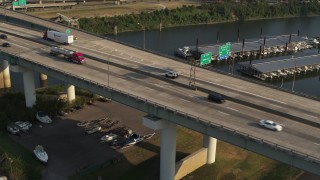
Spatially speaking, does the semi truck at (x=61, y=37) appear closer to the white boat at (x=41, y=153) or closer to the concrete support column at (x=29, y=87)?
the concrete support column at (x=29, y=87)

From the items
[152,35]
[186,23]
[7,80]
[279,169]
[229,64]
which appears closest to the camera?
[279,169]

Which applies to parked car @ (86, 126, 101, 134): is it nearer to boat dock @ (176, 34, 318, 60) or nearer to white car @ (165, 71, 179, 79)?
white car @ (165, 71, 179, 79)

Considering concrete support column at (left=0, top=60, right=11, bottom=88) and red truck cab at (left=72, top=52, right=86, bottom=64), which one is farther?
concrete support column at (left=0, top=60, right=11, bottom=88)

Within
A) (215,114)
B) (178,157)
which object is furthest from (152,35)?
(215,114)

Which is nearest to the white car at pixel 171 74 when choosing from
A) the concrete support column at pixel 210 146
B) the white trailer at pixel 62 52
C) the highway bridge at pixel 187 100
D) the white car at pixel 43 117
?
the highway bridge at pixel 187 100

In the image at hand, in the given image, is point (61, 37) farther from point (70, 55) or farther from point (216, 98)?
point (216, 98)

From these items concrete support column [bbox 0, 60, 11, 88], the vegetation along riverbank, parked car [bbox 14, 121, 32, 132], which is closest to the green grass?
parked car [bbox 14, 121, 32, 132]

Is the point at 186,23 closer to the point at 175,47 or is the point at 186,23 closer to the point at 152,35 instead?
the point at 152,35
